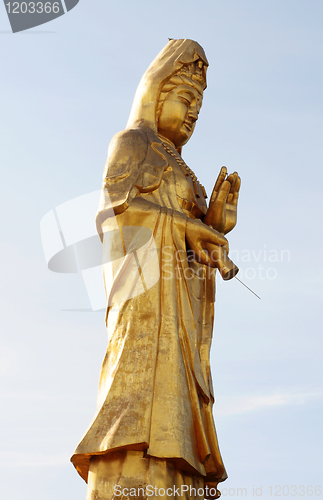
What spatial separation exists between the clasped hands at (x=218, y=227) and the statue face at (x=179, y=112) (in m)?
0.73

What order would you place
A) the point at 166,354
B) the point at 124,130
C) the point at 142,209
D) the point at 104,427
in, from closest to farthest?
the point at 104,427 < the point at 166,354 < the point at 142,209 < the point at 124,130

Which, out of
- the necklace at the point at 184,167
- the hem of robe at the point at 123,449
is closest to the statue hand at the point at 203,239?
the necklace at the point at 184,167

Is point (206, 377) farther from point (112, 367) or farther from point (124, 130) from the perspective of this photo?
point (124, 130)

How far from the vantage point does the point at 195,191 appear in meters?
8.56

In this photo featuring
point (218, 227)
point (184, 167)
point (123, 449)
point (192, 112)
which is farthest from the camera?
point (192, 112)

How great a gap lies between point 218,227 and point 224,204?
0.84ft

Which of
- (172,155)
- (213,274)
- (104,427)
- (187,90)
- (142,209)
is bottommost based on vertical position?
(104,427)

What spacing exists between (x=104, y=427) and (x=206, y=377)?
142 centimetres

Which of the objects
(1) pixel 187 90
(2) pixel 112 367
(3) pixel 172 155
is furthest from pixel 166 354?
(1) pixel 187 90

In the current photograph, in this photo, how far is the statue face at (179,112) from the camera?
28.6 feet

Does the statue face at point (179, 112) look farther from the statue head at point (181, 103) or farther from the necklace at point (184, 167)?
the necklace at point (184, 167)

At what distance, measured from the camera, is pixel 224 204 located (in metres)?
8.48

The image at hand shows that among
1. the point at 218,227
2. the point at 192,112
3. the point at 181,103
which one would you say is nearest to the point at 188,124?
the point at 192,112

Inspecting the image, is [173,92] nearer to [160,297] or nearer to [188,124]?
[188,124]
